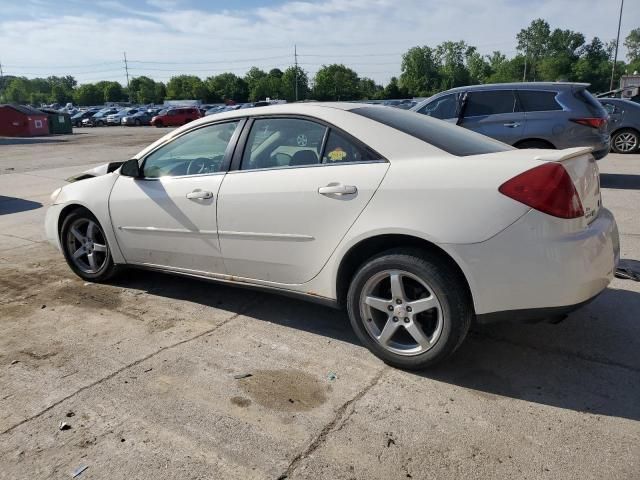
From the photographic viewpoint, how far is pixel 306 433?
8.79 feet

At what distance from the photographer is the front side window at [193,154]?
13.1 feet

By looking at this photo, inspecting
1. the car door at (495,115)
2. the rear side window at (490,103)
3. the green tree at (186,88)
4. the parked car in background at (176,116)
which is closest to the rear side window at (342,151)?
the car door at (495,115)

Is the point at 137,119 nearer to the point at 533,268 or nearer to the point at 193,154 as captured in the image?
the point at 193,154

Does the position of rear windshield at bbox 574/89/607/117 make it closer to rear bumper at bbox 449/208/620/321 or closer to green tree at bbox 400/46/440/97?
rear bumper at bbox 449/208/620/321

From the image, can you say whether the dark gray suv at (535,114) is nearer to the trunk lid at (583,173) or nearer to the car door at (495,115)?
the car door at (495,115)

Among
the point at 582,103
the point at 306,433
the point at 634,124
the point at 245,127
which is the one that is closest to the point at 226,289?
the point at 245,127

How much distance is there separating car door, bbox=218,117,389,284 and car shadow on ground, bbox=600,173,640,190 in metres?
7.20

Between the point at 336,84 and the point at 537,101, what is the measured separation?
310 feet

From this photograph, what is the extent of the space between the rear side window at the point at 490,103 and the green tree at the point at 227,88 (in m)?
97.2

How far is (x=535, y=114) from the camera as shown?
856cm

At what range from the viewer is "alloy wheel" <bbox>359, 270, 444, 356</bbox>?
3.06 m

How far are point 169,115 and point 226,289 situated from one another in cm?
4089

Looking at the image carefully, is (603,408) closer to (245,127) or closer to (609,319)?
(609,319)

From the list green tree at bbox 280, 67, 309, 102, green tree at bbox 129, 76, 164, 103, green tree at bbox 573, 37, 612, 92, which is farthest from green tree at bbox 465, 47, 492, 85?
green tree at bbox 129, 76, 164, 103
